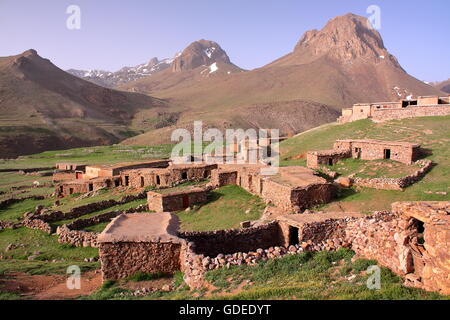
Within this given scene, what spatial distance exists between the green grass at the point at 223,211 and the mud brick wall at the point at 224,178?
18.4 inches

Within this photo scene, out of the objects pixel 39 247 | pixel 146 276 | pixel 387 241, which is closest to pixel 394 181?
pixel 387 241

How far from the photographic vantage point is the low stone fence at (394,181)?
1410cm

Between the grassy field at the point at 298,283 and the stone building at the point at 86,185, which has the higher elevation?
the grassy field at the point at 298,283

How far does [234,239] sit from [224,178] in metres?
8.82

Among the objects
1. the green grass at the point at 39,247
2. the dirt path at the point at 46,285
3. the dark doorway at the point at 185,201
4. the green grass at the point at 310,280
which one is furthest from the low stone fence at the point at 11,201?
the green grass at the point at 310,280

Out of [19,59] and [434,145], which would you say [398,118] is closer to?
[434,145]

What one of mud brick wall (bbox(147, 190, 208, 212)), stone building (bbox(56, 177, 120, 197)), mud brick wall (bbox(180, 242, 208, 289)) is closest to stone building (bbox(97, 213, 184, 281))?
mud brick wall (bbox(180, 242, 208, 289))

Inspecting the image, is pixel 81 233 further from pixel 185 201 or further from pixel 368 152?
pixel 368 152

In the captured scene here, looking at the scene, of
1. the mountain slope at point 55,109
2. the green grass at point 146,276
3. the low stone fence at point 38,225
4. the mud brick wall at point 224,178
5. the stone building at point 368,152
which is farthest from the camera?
the mountain slope at point 55,109

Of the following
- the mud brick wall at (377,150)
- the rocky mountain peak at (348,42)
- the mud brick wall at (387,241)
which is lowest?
the mud brick wall at (387,241)

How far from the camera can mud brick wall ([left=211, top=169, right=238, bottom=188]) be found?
60.2ft

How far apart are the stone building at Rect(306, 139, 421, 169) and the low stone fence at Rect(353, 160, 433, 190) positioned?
1121mm

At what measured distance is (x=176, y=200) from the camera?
54.1 feet

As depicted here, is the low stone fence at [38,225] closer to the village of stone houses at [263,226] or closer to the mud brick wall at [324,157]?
the village of stone houses at [263,226]
